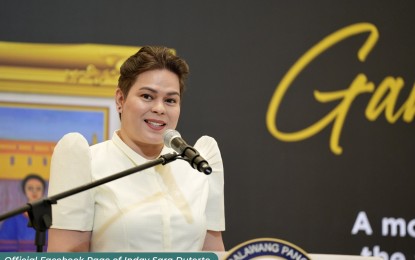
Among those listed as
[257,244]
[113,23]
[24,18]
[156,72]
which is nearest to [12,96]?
[24,18]

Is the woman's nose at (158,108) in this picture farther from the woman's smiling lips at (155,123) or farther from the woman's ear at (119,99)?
the woman's ear at (119,99)

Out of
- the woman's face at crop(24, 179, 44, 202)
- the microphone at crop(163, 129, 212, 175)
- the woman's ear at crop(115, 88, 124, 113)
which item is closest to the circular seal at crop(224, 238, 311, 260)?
the microphone at crop(163, 129, 212, 175)

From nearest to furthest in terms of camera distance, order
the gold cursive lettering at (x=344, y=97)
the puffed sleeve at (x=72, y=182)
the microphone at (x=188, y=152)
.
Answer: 1. the microphone at (x=188, y=152)
2. the puffed sleeve at (x=72, y=182)
3. the gold cursive lettering at (x=344, y=97)

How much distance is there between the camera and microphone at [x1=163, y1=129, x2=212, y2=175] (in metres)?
1.74

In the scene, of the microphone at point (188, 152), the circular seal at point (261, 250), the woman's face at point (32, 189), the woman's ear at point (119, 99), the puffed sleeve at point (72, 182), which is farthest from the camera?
the woman's face at point (32, 189)

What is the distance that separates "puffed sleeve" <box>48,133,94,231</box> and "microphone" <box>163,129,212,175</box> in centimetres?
38

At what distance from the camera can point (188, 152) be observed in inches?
71.2

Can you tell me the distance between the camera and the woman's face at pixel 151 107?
230 centimetres

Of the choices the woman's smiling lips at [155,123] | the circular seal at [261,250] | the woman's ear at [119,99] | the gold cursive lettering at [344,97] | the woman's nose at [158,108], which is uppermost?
the gold cursive lettering at [344,97]

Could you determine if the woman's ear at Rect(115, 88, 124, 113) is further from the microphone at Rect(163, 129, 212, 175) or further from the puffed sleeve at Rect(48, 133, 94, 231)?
the microphone at Rect(163, 129, 212, 175)

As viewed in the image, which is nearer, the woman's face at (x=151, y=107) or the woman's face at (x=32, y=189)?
the woman's face at (x=151, y=107)

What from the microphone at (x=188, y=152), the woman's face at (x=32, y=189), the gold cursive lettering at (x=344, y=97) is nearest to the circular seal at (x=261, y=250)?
the microphone at (x=188, y=152)

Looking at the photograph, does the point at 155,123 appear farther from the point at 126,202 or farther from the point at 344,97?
the point at 344,97

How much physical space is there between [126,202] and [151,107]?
31 cm
